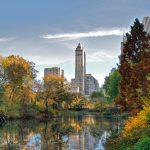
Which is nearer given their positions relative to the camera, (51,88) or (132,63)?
(132,63)

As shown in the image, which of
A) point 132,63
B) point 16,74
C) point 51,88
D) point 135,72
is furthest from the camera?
point 51,88

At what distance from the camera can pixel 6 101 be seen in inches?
3836

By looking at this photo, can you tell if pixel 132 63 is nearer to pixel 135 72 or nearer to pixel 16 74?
pixel 135 72

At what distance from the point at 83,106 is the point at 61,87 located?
57.7 meters

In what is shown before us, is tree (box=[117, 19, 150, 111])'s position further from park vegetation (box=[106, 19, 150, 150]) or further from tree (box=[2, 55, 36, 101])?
tree (box=[2, 55, 36, 101])

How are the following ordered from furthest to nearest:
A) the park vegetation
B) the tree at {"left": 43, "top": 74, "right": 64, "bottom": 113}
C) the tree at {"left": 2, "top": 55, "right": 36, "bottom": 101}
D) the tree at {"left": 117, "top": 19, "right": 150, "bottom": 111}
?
the tree at {"left": 43, "top": 74, "right": 64, "bottom": 113} < the tree at {"left": 2, "top": 55, "right": 36, "bottom": 101} < the tree at {"left": 117, "top": 19, "right": 150, "bottom": 111} < the park vegetation

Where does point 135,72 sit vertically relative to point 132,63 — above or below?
below

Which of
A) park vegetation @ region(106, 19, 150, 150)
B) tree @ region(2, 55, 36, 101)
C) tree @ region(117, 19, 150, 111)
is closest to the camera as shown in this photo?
park vegetation @ region(106, 19, 150, 150)

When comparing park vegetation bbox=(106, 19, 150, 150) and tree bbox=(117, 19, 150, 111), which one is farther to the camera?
tree bbox=(117, 19, 150, 111)

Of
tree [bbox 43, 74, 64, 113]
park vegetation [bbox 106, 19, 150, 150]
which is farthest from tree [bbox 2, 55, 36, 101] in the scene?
park vegetation [bbox 106, 19, 150, 150]

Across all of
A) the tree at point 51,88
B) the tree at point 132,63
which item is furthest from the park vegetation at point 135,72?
the tree at point 51,88

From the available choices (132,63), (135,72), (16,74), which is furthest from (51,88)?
(135,72)

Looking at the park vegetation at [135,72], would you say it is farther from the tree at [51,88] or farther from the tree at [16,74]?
the tree at [51,88]

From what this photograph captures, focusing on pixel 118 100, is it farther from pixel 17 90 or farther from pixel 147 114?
pixel 17 90
